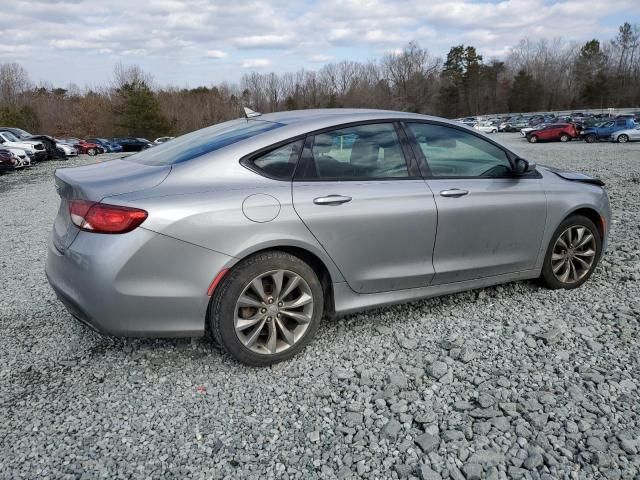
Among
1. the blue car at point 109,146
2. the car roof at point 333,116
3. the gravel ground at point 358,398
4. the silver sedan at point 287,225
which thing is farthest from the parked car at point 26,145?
the silver sedan at point 287,225

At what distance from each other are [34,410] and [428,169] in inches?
115

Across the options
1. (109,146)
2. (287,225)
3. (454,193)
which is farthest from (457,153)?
(109,146)

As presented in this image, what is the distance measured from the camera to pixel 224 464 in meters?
2.42

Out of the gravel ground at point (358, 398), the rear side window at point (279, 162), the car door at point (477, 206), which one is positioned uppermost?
the rear side window at point (279, 162)

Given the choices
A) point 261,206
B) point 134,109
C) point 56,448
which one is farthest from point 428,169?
point 134,109

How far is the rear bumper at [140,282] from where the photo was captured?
2842 millimetres

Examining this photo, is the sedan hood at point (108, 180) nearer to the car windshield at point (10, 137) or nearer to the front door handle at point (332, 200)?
the front door handle at point (332, 200)

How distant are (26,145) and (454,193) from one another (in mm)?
27098

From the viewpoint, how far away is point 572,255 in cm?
445

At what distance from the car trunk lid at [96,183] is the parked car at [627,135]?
35028mm

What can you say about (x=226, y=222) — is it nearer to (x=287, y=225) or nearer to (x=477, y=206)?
(x=287, y=225)

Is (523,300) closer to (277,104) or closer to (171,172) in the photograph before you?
(171,172)

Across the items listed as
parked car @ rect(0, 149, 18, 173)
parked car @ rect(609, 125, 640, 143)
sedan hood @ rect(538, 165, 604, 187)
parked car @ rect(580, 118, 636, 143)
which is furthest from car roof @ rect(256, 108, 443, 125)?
parked car @ rect(580, 118, 636, 143)

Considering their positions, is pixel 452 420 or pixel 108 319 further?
pixel 108 319
